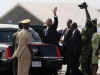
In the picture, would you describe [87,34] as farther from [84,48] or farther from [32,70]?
[32,70]

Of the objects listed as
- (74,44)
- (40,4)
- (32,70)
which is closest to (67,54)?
(74,44)

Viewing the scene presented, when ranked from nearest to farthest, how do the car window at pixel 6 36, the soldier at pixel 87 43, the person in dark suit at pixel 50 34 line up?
the car window at pixel 6 36
the soldier at pixel 87 43
the person in dark suit at pixel 50 34

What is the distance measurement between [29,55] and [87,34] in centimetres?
272

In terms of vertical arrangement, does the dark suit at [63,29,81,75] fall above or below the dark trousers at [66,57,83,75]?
above

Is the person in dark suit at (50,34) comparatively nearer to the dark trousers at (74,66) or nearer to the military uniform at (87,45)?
the military uniform at (87,45)

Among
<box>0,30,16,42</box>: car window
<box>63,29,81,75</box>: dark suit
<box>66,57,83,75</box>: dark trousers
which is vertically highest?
<box>0,30,16,42</box>: car window

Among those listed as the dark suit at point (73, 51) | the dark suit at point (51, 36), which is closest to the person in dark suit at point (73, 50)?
the dark suit at point (73, 51)

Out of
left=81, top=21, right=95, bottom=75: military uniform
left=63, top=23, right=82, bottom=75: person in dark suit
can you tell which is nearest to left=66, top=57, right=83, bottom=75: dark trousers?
left=63, top=23, right=82, bottom=75: person in dark suit

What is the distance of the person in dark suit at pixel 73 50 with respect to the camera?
52.6 ft

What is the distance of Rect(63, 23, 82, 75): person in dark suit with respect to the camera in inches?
631

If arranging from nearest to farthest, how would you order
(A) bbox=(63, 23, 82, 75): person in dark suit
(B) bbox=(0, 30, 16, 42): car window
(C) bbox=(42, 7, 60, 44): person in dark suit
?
(B) bbox=(0, 30, 16, 42): car window
(A) bbox=(63, 23, 82, 75): person in dark suit
(C) bbox=(42, 7, 60, 44): person in dark suit

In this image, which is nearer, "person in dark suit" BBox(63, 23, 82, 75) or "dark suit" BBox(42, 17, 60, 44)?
"person in dark suit" BBox(63, 23, 82, 75)

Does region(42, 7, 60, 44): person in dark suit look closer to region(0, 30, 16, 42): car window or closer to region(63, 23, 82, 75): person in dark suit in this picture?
region(63, 23, 82, 75): person in dark suit

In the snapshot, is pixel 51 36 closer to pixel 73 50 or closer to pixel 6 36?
pixel 73 50
